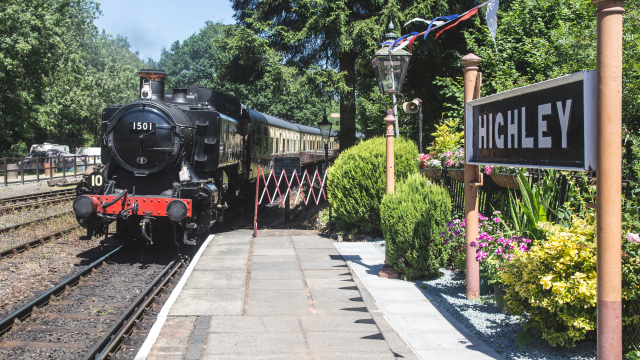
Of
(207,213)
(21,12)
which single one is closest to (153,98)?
(207,213)

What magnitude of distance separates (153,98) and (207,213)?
8.52 ft

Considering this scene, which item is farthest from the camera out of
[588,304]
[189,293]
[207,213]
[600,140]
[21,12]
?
[21,12]

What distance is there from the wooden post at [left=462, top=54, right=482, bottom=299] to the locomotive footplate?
4802 mm

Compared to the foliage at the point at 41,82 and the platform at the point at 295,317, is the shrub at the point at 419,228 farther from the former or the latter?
the foliage at the point at 41,82

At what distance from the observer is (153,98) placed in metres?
9.17

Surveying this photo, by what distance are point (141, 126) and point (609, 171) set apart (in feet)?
25.3

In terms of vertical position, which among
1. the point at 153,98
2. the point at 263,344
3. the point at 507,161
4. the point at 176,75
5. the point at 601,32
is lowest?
the point at 263,344

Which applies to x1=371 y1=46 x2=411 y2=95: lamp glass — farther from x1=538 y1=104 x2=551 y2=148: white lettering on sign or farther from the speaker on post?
x1=538 y1=104 x2=551 y2=148: white lettering on sign

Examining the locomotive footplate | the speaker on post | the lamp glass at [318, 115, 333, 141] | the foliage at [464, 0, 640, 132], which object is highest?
the foliage at [464, 0, 640, 132]

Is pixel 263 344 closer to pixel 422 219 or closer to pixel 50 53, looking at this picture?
pixel 422 219

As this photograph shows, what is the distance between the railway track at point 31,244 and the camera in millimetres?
8501

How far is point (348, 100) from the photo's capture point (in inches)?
591

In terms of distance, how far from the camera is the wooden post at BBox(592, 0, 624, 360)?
264 cm

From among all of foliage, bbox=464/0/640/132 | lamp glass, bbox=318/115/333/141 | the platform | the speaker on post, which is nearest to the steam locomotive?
the platform
